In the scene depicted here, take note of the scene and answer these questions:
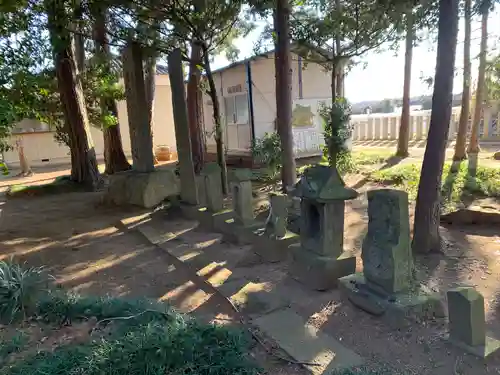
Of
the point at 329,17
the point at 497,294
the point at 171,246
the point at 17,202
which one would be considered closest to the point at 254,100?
the point at 329,17

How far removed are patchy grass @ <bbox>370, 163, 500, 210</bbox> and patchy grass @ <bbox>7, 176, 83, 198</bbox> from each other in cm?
808

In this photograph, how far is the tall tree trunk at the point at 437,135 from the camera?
14.0 feet

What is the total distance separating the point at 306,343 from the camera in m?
2.75

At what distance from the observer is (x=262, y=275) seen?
4.45 meters

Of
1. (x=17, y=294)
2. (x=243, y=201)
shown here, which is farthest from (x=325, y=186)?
(x=17, y=294)

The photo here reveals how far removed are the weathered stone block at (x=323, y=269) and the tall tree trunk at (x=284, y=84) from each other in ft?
11.8

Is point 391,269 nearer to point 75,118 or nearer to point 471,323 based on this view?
point 471,323

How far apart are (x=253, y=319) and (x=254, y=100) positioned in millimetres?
11493

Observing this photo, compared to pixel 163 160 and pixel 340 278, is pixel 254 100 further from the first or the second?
pixel 340 278

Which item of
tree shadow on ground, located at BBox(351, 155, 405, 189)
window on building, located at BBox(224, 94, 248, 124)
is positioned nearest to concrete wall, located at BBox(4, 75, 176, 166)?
window on building, located at BBox(224, 94, 248, 124)

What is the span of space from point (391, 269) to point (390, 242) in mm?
217

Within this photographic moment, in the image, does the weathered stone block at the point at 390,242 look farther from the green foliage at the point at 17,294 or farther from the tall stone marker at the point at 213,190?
the tall stone marker at the point at 213,190

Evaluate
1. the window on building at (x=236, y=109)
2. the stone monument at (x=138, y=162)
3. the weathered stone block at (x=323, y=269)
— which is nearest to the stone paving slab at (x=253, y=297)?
the weathered stone block at (x=323, y=269)

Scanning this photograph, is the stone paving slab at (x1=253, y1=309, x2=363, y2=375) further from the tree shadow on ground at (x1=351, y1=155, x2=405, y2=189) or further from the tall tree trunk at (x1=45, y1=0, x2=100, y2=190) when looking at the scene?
the tall tree trunk at (x1=45, y1=0, x2=100, y2=190)
